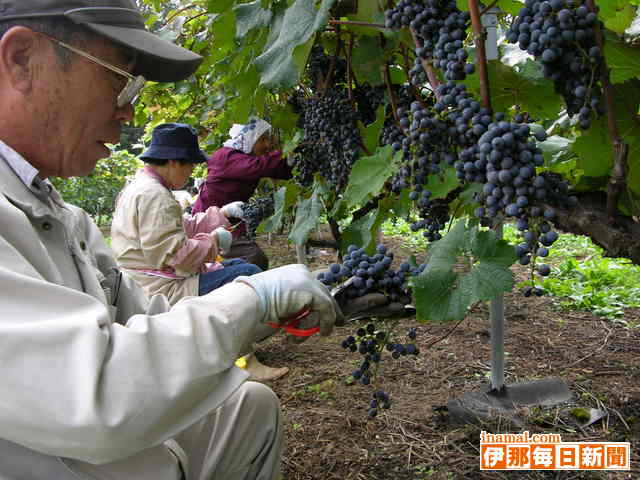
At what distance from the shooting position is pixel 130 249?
11.9 feet

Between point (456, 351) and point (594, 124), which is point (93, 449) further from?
point (456, 351)

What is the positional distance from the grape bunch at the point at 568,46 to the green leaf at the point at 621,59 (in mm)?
277

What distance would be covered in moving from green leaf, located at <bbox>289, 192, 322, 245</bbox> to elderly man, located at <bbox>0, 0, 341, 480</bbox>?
939 mm

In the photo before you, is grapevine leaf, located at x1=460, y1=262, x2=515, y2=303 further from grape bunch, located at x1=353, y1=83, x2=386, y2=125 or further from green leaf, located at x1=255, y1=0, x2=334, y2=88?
grape bunch, located at x1=353, y1=83, x2=386, y2=125

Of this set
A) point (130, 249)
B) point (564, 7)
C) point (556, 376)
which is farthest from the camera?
point (130, 249)

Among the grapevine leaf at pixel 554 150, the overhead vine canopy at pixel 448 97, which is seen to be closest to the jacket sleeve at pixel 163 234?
the overhead vine canopy at pixel 448 97

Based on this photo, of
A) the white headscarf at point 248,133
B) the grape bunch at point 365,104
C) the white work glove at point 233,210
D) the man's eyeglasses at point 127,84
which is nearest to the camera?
the man's eyeglasses at point 127,84

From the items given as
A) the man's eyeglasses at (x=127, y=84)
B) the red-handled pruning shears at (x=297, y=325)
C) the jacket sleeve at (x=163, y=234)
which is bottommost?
the jacket sleeve at (x=163, y=234)

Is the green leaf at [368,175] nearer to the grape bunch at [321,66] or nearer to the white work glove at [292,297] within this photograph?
the white work glove at [292,297]

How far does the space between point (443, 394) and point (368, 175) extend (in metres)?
1.80

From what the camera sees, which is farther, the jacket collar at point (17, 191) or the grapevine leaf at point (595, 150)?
the grapevine leaf at point (595, 150)

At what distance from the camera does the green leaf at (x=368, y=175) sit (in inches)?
79.7

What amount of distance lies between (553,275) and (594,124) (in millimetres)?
4661

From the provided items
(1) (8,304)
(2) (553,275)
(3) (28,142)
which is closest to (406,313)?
(1) (8,304)
